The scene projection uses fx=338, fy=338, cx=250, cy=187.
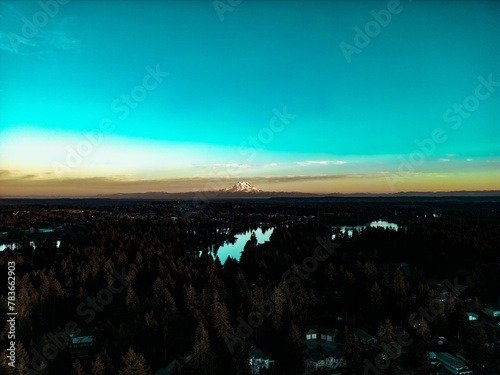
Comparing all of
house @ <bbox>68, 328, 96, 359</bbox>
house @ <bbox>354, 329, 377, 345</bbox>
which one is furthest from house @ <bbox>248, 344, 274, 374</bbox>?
house @ <bbox>68, 328, 96, 359</bbox>

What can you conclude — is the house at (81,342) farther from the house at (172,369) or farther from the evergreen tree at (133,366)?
the evergreen tree at (133,366)

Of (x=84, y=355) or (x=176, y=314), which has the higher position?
(x=176, y=314)

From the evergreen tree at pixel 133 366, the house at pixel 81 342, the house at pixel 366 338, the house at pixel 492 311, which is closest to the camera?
the evergreen tree at pixel 133 366

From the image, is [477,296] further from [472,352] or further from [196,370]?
[196,370]

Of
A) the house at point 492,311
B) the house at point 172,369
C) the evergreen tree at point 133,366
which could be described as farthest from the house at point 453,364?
the evergreen tree at point 133,366

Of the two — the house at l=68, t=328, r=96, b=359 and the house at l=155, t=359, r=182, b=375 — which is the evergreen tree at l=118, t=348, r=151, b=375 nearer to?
the house at l=155, t=359, r=182, b=375

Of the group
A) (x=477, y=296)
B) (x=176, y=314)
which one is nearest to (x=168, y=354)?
(x=176, y=314)

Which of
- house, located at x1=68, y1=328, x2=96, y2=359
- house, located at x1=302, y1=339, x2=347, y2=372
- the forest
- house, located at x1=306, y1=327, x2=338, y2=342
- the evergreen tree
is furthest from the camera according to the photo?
house, located at x1=306, y1=327, x2=338, y2=342

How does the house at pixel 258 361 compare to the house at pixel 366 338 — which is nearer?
the house at pixel 258 361
